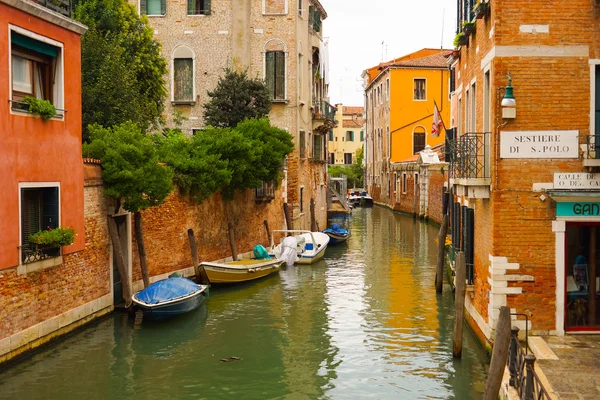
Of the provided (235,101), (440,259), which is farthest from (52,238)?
(235,101)

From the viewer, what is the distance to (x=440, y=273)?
675 inches

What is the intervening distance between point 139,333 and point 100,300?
1169 mm

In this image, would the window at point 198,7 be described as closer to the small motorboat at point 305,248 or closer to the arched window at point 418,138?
the small motorboat at point 305,248

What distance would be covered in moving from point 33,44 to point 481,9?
6.48m

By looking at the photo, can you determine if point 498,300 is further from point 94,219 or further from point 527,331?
point 94,219

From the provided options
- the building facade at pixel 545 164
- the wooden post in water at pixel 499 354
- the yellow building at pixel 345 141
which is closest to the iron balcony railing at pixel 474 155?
the building facade at pixel 545 164

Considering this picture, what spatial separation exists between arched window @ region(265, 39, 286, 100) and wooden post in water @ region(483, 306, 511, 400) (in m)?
19.0

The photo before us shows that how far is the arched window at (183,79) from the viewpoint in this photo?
25438 millimetres

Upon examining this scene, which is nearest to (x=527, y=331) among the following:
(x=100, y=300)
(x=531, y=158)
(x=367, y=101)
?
(x=531, y=158)

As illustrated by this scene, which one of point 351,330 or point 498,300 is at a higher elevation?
point 498,300

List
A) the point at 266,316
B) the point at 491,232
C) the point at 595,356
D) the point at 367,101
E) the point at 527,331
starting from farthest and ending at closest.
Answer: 1. the point at 367,101
2. the point at 266,316
3. the point at 491,232
4. the point at 527,331
5. the point at 595,356

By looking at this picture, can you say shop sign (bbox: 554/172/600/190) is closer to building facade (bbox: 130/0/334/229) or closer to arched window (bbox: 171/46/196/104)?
building facade (bbox: 130/0/334/229)

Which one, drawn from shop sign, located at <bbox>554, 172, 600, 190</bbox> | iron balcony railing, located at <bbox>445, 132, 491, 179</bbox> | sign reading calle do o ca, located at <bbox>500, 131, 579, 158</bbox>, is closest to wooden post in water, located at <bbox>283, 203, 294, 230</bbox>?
iron balcony railing, located at <bbox>445, 132, 491, 179</bbox>

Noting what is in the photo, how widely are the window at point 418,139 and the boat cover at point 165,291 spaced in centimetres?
3410
